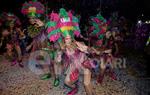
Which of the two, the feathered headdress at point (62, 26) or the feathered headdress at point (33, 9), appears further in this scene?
the feathered headdress at point (33, 9)

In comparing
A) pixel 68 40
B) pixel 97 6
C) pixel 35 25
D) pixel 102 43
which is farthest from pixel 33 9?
pixel 97 6

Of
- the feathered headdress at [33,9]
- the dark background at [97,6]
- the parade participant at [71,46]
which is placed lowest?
the parade participant at [71,46]

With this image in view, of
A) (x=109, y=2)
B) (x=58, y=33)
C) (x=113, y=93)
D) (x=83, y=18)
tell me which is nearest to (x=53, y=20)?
(x=58, y=33)

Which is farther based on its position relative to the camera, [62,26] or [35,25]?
[35,25]

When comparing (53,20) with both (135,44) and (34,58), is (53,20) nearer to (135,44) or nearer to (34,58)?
(34,58)

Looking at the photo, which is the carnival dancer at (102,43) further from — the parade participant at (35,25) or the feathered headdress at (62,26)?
the parade participant at (35,25)

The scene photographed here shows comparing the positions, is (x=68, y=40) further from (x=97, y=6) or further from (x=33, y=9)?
(x=97, y=6)

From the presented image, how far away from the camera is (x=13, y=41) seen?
304 inches

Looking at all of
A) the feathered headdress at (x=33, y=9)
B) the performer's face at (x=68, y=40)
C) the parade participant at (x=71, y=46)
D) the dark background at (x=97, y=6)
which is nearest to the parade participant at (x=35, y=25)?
the feathered headdress at (x=33, y=9)

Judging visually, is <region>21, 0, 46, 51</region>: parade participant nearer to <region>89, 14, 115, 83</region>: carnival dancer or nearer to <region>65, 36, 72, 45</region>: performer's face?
<region>89, 14, 115, 83</region>: carnival dancer

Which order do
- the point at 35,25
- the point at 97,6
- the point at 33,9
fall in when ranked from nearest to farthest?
the point at 35,25, the point at 33,9, the point at 97,6

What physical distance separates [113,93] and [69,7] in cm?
769

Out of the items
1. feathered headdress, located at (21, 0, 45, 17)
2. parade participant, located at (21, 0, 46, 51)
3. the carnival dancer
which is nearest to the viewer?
the carnival dancer

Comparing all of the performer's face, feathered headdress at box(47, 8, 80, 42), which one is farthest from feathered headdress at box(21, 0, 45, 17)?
the performer's face
